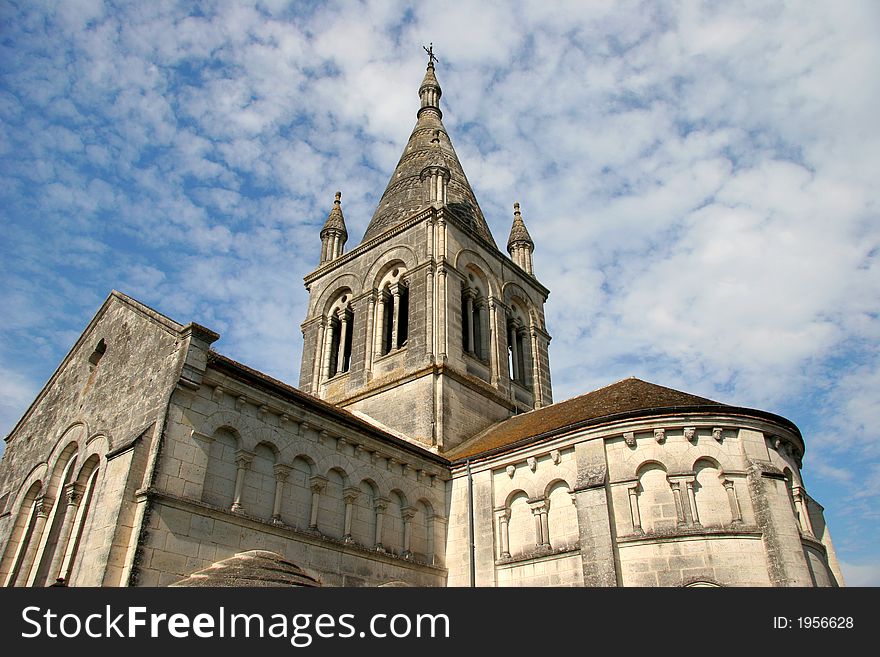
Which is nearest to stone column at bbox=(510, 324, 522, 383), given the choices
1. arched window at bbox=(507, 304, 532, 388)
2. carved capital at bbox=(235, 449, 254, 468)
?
arched window at bbox=(507, 304, 532, 388)

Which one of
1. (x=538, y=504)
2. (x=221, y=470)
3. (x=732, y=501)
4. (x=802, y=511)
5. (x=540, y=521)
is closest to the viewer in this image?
(x=221, y=470)

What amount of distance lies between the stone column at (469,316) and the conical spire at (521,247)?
6.25 metres

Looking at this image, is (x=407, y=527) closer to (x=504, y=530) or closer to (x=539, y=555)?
(x=504, y=530)

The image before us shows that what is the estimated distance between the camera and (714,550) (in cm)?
1716

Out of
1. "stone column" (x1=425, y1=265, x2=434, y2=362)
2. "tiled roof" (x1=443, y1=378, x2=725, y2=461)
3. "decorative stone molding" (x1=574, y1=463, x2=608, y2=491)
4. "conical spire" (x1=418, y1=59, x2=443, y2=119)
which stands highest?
"conical spire" (x1=418, y1=59, x2=443, y2=119)

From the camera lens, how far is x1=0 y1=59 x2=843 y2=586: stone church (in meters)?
15.4

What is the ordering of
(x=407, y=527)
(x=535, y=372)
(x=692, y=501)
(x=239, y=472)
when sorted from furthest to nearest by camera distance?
(x=535, y=372)
(x=407, y=527)
(x=692, y=501)
(x=239, y=472)

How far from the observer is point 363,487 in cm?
2012

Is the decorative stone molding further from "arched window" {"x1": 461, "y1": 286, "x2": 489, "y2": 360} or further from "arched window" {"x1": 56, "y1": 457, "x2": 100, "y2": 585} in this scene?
"arched window" {"x1": 56, "y1": 457, "x2": 100, "y2": 585}

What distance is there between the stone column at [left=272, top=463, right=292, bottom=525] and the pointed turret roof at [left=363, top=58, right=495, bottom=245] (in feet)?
55.5

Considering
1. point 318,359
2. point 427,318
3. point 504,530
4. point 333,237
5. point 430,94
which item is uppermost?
point 430,94

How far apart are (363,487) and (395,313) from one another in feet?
38.0

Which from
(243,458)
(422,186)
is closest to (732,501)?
(243,458)
